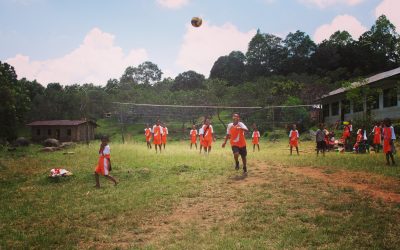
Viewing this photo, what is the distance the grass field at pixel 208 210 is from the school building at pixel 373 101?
1424cm

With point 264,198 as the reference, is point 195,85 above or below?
above

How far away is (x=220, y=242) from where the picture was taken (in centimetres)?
597

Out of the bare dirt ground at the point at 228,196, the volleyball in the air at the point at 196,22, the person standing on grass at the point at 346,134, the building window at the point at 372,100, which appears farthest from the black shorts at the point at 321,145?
the building window at the point at 372,100

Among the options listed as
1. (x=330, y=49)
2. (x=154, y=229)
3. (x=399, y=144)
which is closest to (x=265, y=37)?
(x=330, y=49)

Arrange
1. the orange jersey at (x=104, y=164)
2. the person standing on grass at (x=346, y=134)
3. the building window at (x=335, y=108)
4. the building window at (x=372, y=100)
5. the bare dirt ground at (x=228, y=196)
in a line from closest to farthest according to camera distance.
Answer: the bare dirt ground at (x=228, y=196)
the orange jersey at (x=104, y=164)
the person standing on grass at (x=346, y=134)
the building window at (x=372, y=100)
the building window at (x=335, y=108)

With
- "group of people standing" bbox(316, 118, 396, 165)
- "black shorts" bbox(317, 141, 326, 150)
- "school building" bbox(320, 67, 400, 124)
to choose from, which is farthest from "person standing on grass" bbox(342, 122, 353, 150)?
"black shorts" bbox(317, 141, 326, 150)

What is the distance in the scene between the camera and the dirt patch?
29.5ft

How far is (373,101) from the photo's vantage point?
86.1ft

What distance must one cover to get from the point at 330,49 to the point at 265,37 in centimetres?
1567

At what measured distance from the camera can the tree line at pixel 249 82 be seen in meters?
46.1

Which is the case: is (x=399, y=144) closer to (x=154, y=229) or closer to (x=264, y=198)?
(x=264, y=198)

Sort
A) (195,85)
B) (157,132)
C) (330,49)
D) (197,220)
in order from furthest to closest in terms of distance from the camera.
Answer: (195,85), (330,49), (157,132), (197,220)

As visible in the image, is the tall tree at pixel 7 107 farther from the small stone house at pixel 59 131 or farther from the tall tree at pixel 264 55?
the tall tree at pixel 264 55

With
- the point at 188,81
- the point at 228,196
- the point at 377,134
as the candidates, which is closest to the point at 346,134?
the point at 377,134
